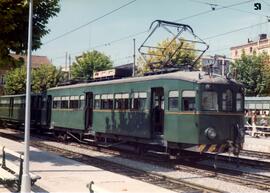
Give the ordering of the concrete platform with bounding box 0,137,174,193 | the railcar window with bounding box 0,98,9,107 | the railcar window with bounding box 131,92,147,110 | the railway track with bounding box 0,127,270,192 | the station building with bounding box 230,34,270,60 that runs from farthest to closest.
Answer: the station building with bounding box 230,34,270,60, the railcar window with bounding box 0,98,9,107, the railcar window with bounding box 131,92,147,110, the railway track with bounding box 0,127,270,192, the concrete platform with bounding box 0,137,174,193

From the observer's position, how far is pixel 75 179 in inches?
522

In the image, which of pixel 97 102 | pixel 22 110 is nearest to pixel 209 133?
pixel 97 102

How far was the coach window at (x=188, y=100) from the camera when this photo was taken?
655 inches

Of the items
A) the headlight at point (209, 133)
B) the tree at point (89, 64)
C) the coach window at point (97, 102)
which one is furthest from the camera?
the tree at point (89, 64)

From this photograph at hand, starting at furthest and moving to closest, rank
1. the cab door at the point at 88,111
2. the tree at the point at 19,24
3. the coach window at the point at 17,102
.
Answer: the coach window at the point at 17,102 < the cab door at the point at 88,111 < the tree at the point at 19,24

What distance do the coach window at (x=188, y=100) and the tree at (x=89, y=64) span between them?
1896 inches

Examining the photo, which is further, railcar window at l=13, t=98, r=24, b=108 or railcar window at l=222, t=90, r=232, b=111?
railcar window at l=13, t=98, r=24, b=108

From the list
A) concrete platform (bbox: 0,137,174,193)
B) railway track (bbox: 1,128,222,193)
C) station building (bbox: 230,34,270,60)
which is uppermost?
station building (bbox: 230,34,270,60)

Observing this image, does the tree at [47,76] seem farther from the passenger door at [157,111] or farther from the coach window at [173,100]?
the coach window at [173,100]

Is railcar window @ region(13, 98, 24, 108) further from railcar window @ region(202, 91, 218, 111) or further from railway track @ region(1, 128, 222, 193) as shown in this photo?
railcar window @ region(202, 91, 218, 111)

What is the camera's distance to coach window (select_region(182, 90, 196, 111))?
54.6ft

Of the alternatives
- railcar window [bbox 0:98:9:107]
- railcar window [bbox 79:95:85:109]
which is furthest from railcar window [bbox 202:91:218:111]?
railcar window [bbox 0:98:9:107]

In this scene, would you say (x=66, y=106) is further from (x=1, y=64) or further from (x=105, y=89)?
(x=1, y=64)

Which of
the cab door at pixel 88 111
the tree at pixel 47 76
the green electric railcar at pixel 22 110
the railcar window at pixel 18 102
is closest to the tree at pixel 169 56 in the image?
the cab door at pixel 88 111
